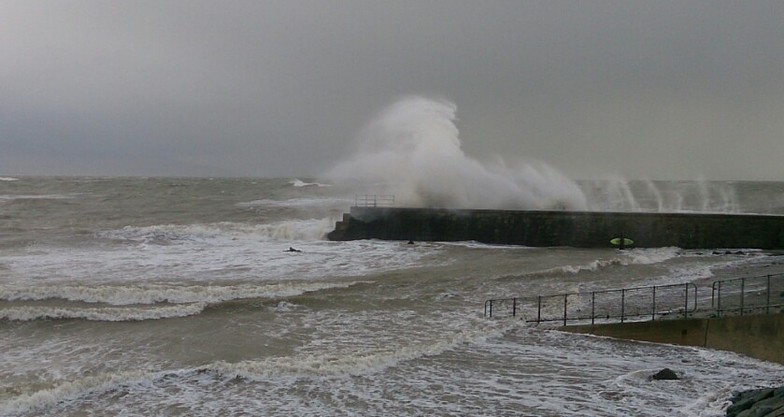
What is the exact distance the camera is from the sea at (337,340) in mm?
7391

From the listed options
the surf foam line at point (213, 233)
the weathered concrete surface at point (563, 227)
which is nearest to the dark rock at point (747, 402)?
the weathered concrete surface at point (563, 227)

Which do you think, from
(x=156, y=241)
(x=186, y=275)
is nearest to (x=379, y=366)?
(x=186, y=275)

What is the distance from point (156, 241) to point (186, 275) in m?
9.82

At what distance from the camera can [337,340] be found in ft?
33.6

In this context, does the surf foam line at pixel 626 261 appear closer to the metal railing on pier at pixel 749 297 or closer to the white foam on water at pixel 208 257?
the metal railing on pier at pixel 749 297

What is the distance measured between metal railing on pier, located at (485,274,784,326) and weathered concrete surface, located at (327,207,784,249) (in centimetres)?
822

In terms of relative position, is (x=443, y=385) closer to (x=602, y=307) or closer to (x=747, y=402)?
(x=747, y=402)

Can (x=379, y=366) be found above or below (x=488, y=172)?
below

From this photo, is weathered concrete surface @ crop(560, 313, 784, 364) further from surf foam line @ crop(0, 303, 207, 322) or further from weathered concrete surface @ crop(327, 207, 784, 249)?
weathered concrete surface @ crop(327, 207, 784, 249)

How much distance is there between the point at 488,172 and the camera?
95.6ft

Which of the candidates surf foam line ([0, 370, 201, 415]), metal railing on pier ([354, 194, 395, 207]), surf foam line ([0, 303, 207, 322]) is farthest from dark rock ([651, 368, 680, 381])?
metal railing on pier ([354, 194, 395, 207])

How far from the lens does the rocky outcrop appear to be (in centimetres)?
592

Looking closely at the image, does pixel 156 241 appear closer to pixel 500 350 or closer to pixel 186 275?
pixel 186 275

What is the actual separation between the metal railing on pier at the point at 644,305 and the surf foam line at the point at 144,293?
515 centimetres
